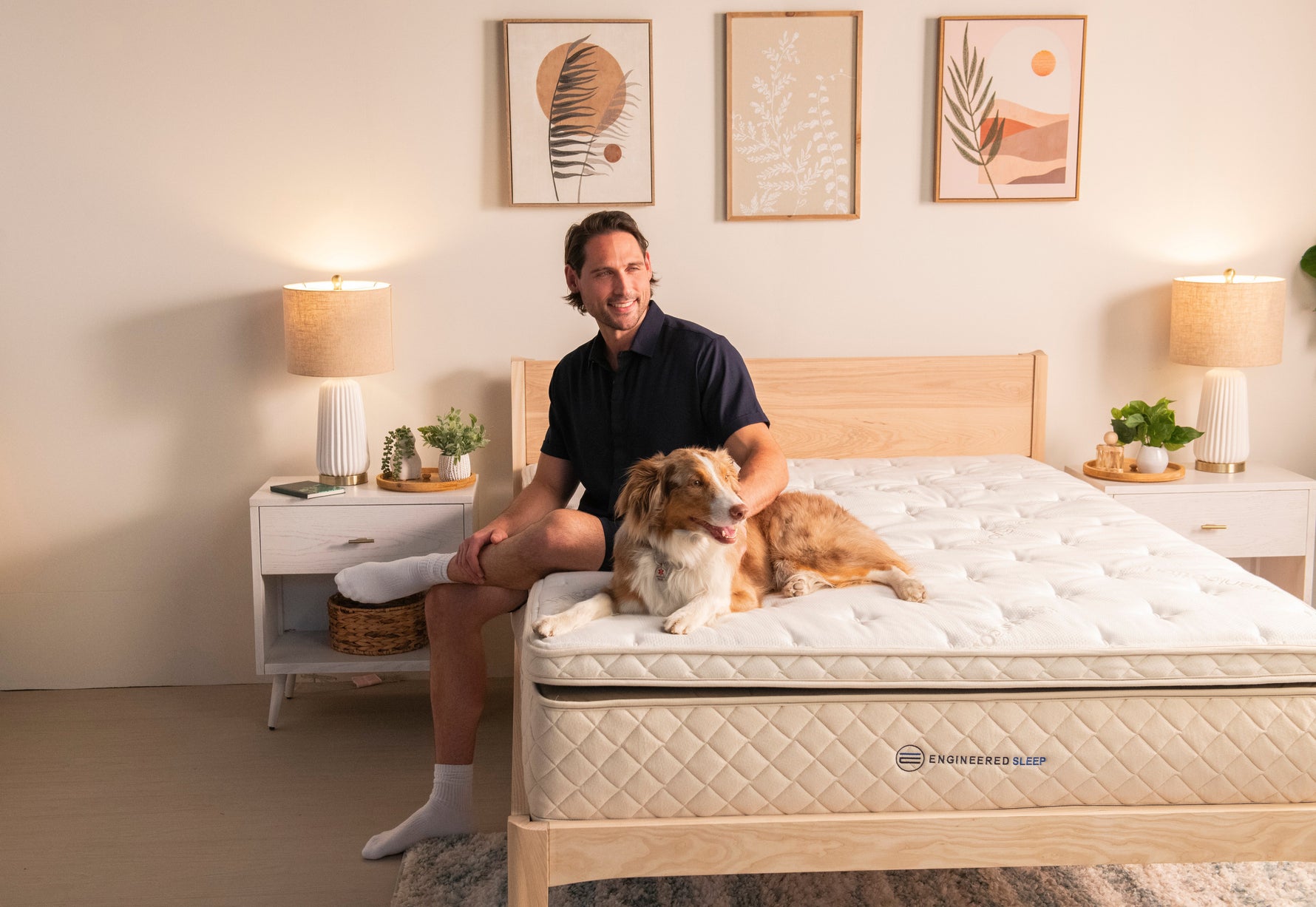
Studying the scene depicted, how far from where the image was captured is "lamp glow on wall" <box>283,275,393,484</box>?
2883mm

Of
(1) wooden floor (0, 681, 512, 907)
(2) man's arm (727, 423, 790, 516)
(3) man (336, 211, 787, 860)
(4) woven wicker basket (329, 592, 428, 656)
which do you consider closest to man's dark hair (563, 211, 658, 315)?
(3) man (336, 211, 787, 860)

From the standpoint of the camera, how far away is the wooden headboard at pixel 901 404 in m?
3.21

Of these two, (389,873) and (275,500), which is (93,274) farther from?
(389,873)

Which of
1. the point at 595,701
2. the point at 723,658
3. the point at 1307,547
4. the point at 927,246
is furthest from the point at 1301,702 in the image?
the point at 927,246

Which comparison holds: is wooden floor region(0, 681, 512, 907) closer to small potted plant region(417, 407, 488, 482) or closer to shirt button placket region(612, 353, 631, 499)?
small potted plant region(417, 407, 488, 482)

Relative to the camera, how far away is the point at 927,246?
324 centimetres

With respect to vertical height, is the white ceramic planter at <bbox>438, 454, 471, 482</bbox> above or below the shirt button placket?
below

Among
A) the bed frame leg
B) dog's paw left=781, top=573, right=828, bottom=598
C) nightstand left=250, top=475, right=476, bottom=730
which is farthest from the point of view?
nightstand left=250, top=475, right=476, bottom=730

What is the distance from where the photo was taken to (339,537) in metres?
2.88

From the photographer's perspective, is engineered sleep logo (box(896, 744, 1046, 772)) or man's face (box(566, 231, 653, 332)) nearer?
engineered sleep logo (box(896, 744, 1046, 772))

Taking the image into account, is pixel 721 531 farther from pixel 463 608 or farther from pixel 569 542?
pixel 463 608

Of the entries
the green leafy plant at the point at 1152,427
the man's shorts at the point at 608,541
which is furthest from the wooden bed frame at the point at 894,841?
the green leafy plant at the point at 1152,427

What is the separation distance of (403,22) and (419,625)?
170cm

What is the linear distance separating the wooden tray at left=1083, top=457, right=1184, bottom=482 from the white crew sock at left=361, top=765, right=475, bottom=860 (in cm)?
197
